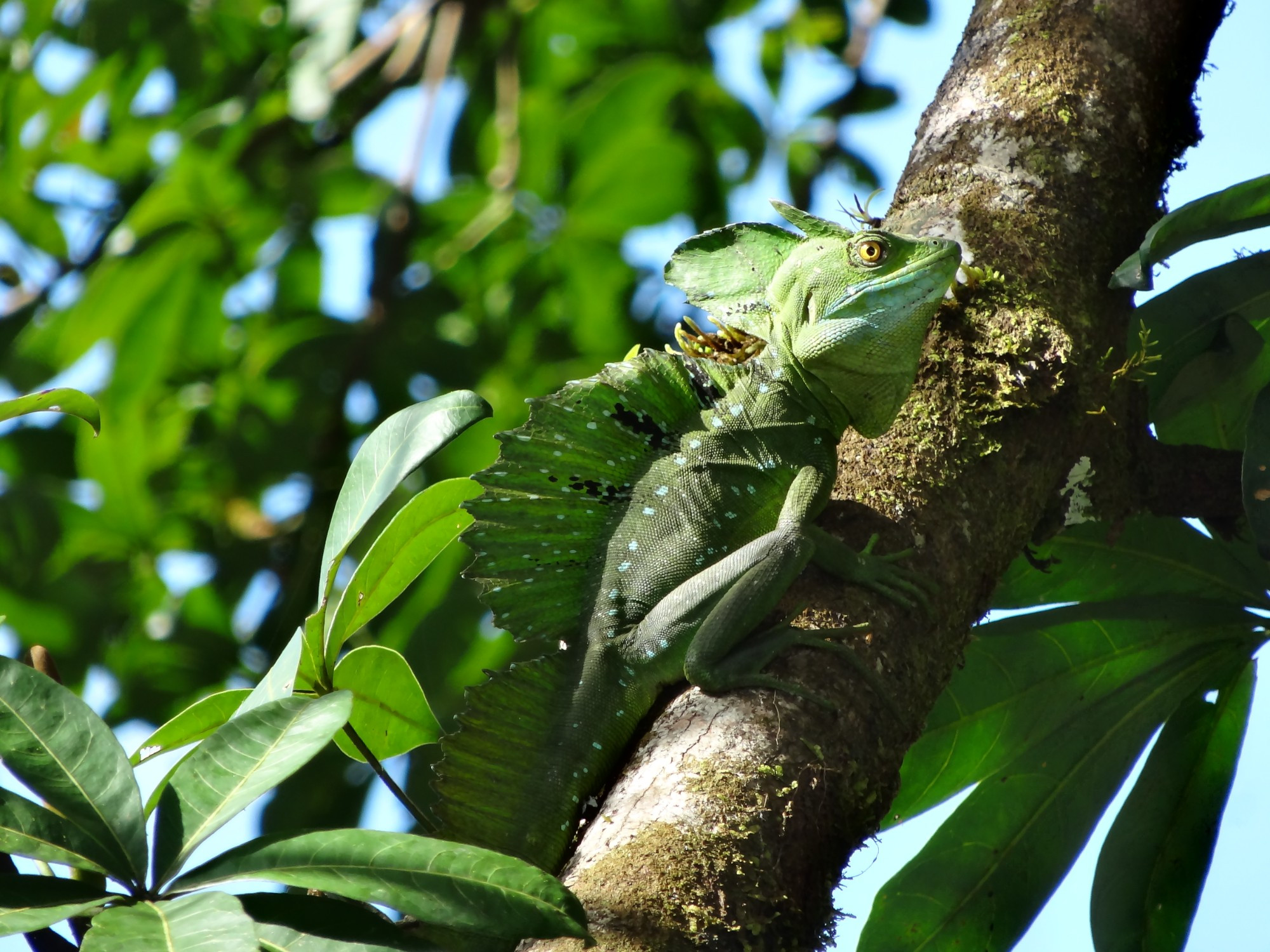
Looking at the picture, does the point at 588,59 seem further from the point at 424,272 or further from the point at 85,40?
the point at 85,40

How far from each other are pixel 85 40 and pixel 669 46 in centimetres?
257

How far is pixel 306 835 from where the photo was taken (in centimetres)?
158

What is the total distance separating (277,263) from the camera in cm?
533

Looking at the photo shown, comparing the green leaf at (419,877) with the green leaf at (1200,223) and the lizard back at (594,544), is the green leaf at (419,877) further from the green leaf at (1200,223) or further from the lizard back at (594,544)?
the green leaf at (1200,223)

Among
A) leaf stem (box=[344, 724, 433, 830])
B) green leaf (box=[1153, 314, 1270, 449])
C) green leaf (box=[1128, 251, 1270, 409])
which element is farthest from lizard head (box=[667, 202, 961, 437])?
leaf stem (box=[344, 724, 433, 830])

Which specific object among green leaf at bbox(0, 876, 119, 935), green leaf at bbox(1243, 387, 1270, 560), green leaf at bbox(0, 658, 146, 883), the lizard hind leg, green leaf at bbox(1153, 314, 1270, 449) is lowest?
green leaf at bbox(0, 876, 119, 935)

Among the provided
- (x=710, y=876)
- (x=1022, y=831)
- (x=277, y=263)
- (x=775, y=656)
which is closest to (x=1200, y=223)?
(x=775, y=656)

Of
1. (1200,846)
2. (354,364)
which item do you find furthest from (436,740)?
(354,364)

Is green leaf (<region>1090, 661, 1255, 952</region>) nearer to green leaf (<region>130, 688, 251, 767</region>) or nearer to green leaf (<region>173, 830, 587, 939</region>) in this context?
green leaf (<region>173, 830, 587, 939</region>)

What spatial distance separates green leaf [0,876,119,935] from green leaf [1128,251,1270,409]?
2.24 m

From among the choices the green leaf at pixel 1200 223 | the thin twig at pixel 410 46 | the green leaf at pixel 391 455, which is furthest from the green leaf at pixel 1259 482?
the thin twig at pixel 410 46

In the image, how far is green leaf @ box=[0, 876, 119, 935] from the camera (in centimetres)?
142

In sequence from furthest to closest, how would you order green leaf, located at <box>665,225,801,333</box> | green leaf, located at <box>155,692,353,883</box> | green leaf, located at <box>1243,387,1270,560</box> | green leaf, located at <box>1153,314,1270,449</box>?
green leaf, located at <box>665,225,801,333</box> < green leaf, located at <box>1153,314,1270,449</box> < green leaf, located at <box>1243,387,1270,560</box> < green leaf, located at <box>155,692,353,883</box>

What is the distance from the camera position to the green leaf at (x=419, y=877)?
1.48m
